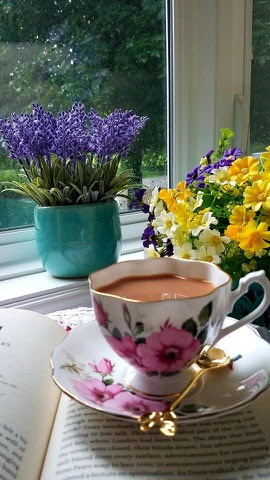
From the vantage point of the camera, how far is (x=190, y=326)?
38cm

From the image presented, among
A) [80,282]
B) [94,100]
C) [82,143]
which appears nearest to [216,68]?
[94,100]

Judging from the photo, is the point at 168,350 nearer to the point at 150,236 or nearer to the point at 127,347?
the point at 127,347

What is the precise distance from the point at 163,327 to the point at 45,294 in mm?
477

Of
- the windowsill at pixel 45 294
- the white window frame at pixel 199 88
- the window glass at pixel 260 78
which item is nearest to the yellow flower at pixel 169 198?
the windowsill at pixel 45 294

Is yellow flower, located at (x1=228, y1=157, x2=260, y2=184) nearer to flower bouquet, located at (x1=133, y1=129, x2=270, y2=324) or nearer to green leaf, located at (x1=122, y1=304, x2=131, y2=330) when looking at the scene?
flower bouquet, located at (x1=133, y1=129, x2=270, y2=324)

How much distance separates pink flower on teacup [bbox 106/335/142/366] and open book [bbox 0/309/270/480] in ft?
0.16

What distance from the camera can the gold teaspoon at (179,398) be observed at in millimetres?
360

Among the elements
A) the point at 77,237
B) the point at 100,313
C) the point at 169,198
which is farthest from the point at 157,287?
the point at 77,237

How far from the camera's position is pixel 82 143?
30.6 inches

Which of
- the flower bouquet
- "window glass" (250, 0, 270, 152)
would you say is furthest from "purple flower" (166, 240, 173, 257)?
"window glass" (250, 0, 270, 152)

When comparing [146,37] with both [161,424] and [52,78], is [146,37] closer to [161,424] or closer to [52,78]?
[52,78]

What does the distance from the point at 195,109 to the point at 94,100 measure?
0.24 m

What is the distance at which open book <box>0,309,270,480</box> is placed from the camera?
33 centimetres

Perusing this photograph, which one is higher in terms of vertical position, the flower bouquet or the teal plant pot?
the flower bouquet
